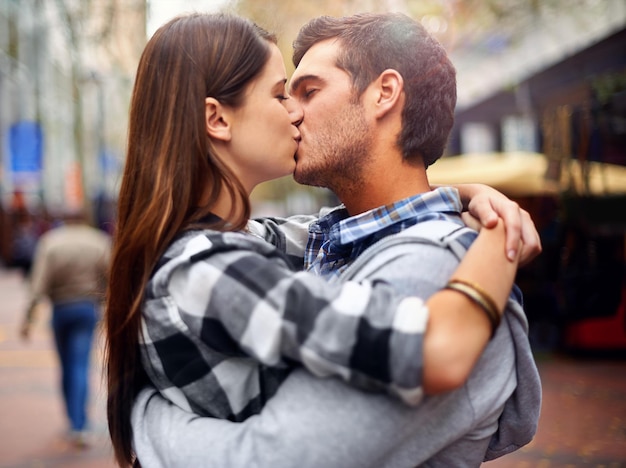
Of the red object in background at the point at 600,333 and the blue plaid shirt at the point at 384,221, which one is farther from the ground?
the blue plaid shirt at the point at 384,221

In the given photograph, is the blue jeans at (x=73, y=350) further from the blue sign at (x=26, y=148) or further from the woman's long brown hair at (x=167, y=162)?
the blue sign at (x=26, y=148)

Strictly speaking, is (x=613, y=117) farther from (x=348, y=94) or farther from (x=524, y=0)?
(x=348, y=94)

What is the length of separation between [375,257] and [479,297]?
12.0 inches

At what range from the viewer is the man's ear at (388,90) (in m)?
2.24

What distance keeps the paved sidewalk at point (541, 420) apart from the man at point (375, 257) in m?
4.02

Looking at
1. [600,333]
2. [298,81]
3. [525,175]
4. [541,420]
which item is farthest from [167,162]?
[525,175]

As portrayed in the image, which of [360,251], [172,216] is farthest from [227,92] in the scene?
[360,251]

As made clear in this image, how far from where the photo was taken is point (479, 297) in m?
1.62

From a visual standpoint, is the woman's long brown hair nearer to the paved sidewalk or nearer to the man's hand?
the man's hand

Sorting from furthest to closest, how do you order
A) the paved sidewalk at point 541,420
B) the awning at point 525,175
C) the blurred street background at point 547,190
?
the awning at point 525,175
the blurred street background at point 547,190
the paved sidewalk at point 541,420

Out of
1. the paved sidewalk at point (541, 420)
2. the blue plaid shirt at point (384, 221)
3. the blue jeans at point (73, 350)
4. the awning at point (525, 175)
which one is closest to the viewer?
the blue plaid shirt at point (384, 221)

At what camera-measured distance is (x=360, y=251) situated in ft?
6.90

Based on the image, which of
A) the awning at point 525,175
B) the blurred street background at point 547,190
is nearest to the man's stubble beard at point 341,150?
the blurred street background at point 547,190

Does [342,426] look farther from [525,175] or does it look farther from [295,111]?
[525,175]
